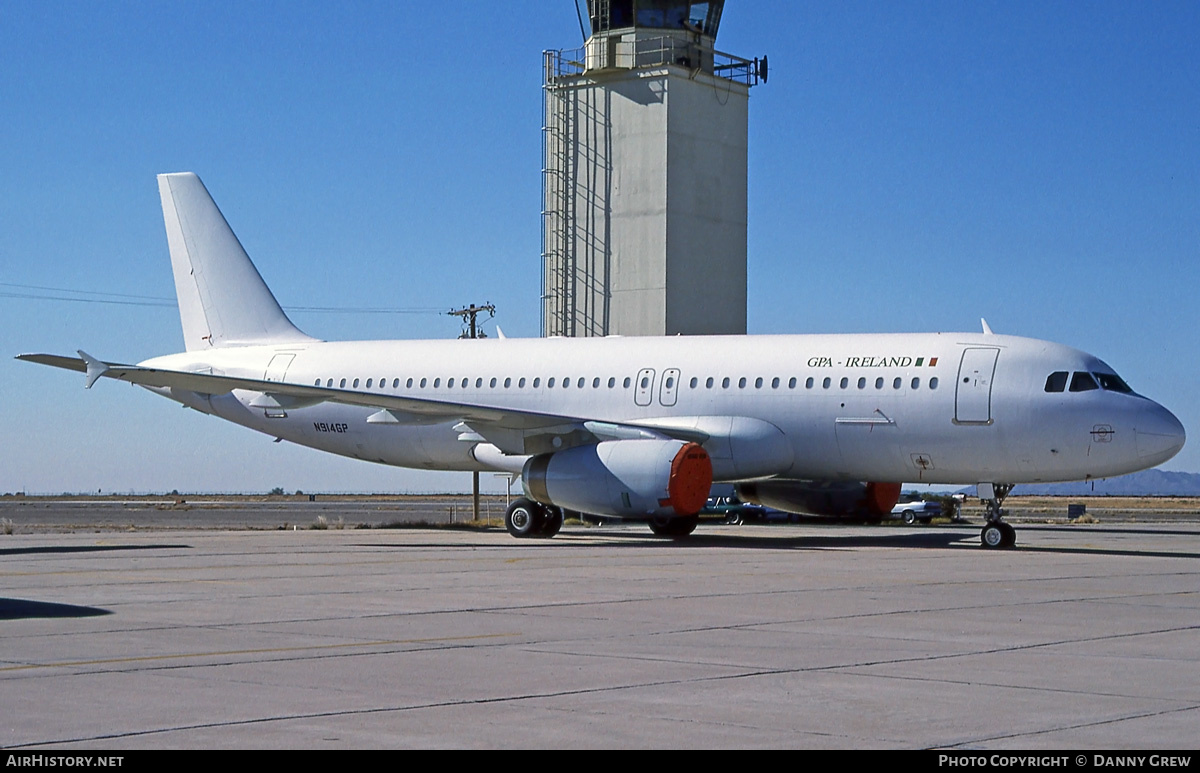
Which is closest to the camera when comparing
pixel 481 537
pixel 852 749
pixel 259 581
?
pixel 852 749

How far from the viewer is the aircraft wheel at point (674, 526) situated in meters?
28.6

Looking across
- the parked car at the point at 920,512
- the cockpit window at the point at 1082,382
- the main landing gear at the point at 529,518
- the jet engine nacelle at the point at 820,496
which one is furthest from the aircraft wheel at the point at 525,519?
the parked car at the point at 920,512

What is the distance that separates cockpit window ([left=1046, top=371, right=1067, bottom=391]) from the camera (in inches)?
960

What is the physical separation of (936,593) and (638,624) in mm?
4619

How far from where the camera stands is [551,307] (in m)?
51.3

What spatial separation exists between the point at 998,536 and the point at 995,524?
0.26 metres

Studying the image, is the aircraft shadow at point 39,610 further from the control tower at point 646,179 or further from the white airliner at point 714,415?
the control tower at point 646,179

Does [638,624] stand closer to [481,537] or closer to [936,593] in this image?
[936,593]

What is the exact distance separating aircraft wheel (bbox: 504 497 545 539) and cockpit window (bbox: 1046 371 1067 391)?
32.1ft

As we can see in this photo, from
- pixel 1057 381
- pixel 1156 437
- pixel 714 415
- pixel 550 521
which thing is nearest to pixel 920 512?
pixel 714 415

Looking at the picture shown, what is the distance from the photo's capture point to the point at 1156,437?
936 inches

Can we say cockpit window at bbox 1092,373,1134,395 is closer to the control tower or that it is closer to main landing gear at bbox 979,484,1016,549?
main landing gear at bbox 979,484,1016,549
